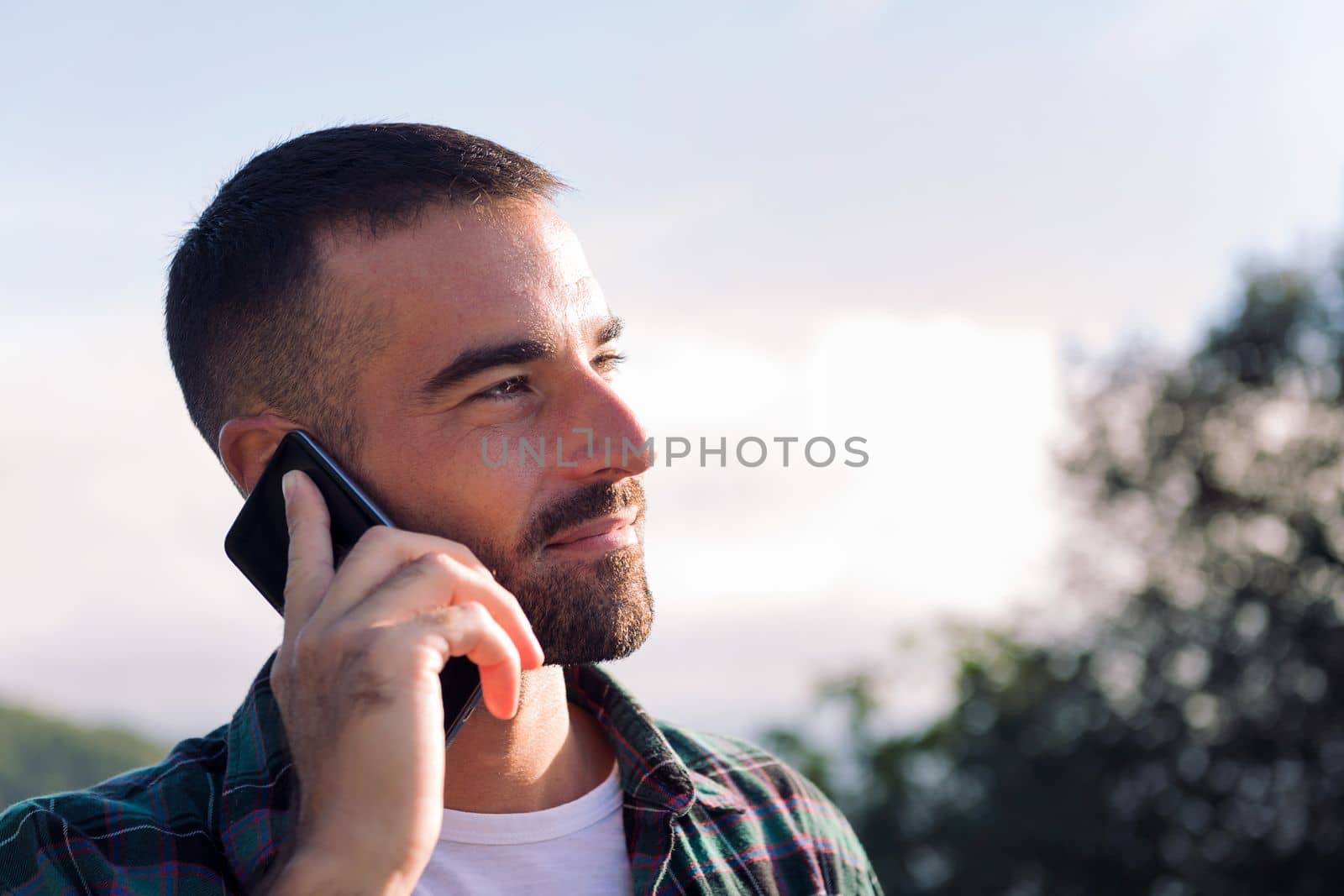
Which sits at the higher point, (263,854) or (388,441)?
(388,441)

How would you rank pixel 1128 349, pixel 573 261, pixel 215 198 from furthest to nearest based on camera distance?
pixel 1128 349
pixel 215 198
pixel 573 261

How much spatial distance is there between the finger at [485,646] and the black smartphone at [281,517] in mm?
379

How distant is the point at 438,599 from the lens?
214cm

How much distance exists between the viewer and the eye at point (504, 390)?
9.18ft

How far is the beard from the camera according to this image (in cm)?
273

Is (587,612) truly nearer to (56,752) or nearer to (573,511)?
(573,511)

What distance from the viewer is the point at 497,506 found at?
2.76 meters

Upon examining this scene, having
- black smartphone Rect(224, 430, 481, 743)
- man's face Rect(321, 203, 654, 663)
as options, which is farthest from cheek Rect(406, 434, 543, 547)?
black smartphone Rect(224, 430, 481, 743)

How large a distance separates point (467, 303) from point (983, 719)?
14.9 metres

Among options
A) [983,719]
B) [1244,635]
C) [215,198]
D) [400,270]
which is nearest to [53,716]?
[215,198]

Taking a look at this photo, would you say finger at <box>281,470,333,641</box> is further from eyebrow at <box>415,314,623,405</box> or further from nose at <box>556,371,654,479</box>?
nose at <box>556,371,654,479</box>

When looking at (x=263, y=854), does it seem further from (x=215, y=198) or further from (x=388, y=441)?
(x=215, y=198)

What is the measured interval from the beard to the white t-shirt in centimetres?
36

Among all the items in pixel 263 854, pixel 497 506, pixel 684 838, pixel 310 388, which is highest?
pixel 310 388
